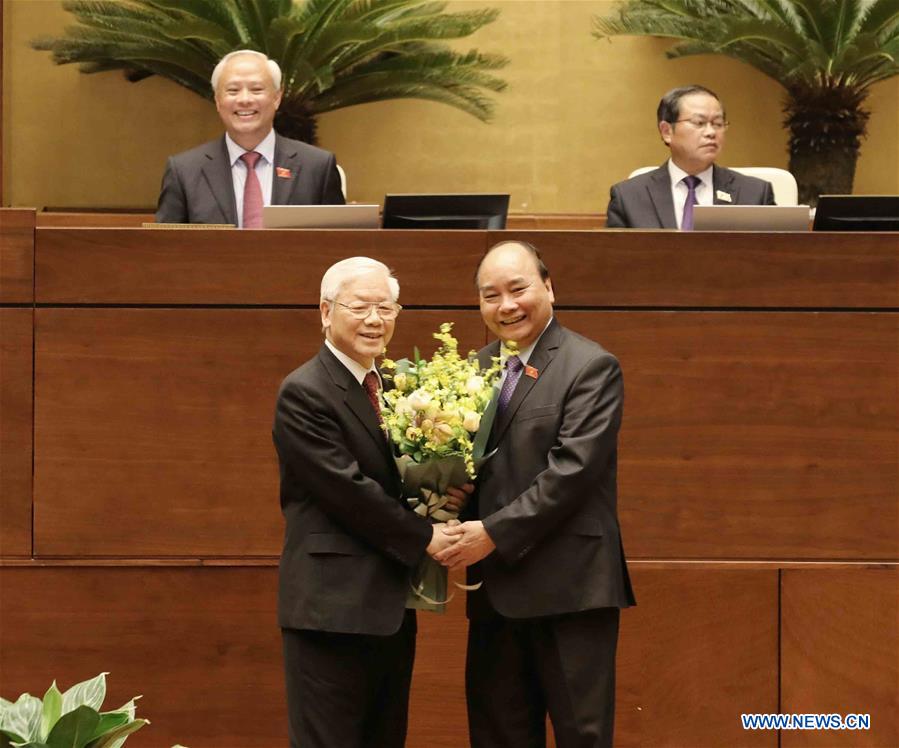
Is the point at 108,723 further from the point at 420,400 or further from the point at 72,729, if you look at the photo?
the point at 420,400

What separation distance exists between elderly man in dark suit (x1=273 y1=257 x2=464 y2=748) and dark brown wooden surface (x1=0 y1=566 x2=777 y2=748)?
938mm

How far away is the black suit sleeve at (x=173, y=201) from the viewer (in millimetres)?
5539

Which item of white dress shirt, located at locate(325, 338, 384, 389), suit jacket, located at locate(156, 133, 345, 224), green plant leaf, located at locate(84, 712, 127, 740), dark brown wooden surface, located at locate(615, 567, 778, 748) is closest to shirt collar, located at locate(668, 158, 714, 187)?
suit jacket, located at locate(156, 133, 345, 224)

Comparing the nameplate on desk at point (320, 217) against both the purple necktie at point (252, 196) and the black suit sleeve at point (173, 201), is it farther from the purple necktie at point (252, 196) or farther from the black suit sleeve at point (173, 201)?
the black suit sleeve at point (173, 201)

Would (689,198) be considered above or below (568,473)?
above

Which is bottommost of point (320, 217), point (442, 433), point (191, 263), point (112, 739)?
point (112, 739)

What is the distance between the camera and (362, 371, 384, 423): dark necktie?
4.05 meters

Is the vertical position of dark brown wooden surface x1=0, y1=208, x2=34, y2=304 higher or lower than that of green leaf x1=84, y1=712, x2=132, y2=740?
higher

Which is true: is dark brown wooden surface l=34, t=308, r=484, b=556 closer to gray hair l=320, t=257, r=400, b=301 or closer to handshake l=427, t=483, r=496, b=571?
gray hair l=320, t=257, r=400, b=301

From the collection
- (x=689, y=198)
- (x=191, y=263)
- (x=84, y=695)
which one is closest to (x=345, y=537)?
(x=84, y=695)

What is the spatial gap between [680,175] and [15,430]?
2.84 m

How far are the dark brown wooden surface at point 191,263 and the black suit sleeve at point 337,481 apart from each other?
1055 millimetres

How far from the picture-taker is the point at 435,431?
3.83 m

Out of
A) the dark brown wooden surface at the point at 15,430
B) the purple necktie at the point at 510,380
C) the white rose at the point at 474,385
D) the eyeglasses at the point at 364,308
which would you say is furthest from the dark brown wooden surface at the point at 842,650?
the dark brown wooden surface at the point at 15,430
